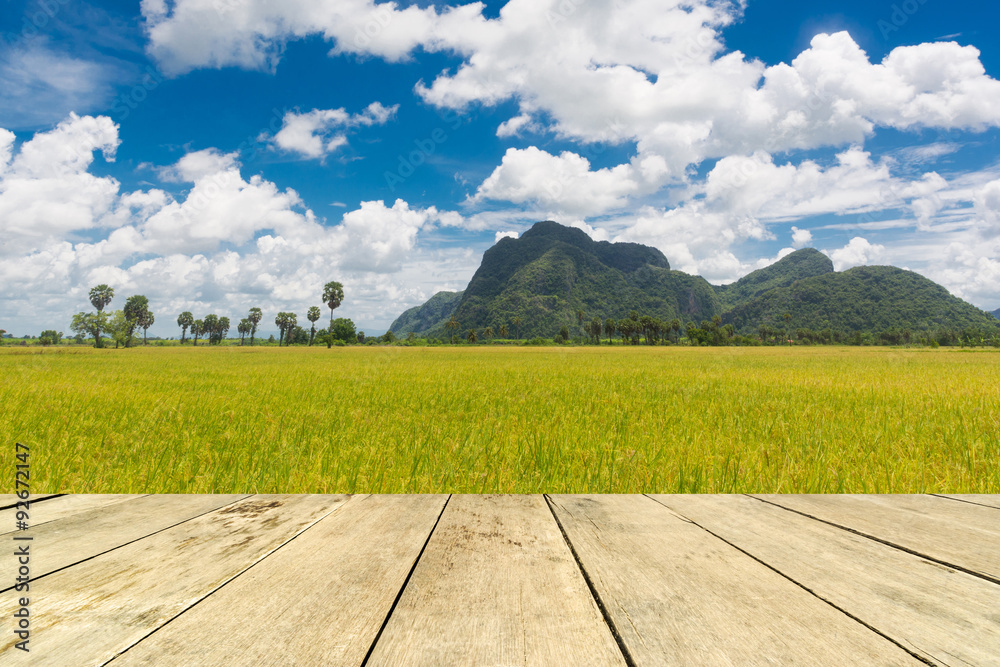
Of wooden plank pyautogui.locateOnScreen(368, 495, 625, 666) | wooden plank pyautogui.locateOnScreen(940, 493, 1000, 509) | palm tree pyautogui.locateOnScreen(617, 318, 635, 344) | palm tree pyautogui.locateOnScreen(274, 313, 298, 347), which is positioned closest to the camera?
wooden plank pyautogui.locateOnScreen(368, 495, 625, 666)

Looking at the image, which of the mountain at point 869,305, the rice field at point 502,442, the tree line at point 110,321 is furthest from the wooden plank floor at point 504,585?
the mountain at point 869,305

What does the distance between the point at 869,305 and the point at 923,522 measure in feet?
578

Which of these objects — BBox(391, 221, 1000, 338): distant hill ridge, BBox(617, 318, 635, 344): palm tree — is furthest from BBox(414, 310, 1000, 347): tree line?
BBox(391, 221, 1000, 338): distant hill ridge

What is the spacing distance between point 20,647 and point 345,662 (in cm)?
89

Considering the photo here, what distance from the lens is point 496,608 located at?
1302mm

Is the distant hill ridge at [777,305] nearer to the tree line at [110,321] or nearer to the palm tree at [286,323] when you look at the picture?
the palm tree at [286,323]

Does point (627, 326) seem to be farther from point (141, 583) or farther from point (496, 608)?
point (141, 583)

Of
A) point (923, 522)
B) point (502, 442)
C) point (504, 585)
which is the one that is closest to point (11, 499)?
point (504, 585)

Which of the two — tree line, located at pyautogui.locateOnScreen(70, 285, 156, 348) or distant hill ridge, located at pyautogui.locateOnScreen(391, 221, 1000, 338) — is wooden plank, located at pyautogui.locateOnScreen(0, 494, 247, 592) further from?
distant hill ridge, located at pyautogui.locateOnScreen(391, 221, 1000, 338)

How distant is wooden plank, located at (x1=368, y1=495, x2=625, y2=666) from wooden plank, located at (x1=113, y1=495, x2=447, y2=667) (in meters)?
0.09

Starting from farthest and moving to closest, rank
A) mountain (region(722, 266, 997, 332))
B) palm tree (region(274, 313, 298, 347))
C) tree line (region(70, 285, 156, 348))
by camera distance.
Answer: palm tree (region(274, 313, 298, 347)), mountain (region(722, 266, 997, 332)), tree line (region(70, 285, 156, 348))

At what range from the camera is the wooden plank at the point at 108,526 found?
174 centimetres

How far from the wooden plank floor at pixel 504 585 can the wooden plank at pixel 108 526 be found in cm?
1

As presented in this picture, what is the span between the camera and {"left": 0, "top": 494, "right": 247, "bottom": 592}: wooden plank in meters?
1.74
